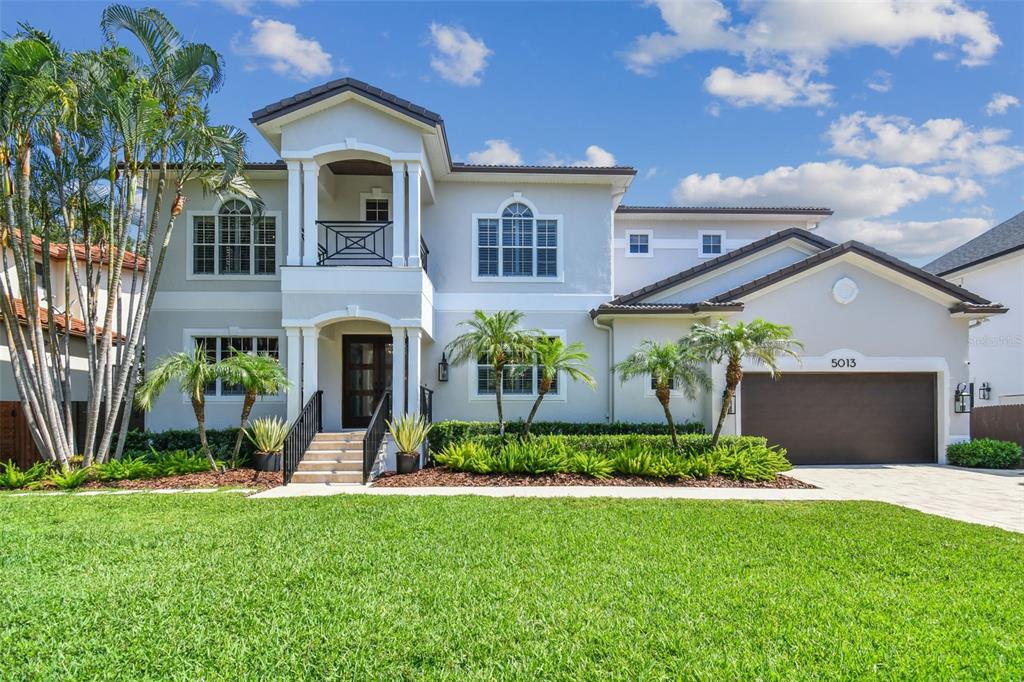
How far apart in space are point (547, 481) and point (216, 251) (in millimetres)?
10108

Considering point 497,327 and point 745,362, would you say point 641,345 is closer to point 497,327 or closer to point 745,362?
point 745,362

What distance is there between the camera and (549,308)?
51.8ft

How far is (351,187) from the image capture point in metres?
15.7

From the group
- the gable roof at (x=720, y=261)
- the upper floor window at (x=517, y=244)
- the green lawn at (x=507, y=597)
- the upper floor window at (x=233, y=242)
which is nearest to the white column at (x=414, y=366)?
the upper floor window at (x=517, y=244)

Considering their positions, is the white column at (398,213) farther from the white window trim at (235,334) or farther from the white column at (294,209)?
the white window trim at (235,334)

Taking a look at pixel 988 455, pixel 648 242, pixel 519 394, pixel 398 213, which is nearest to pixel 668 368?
pixel 519 394

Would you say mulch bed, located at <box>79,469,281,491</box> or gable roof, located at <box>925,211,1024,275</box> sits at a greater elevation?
gable roof, located at <box>925,211,1024,275</box>

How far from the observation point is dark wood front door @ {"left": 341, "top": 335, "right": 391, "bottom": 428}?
15555 millimetres

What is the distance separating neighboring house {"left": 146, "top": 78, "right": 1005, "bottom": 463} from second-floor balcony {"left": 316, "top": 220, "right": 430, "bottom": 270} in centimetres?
5

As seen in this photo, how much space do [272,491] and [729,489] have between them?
320 inches

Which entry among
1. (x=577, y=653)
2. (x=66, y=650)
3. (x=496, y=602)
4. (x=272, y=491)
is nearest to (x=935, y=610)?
(x=577, y=653)

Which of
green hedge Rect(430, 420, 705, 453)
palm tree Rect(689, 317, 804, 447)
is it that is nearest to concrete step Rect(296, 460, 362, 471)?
Result: green hedge Rect(430, 420, 705, 453)

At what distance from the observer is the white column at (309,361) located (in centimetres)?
1314

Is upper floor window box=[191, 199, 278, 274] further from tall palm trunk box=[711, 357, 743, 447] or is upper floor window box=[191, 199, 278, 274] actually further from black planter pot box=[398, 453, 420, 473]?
tall palm trunk box=[711, 357, 743, 447]
